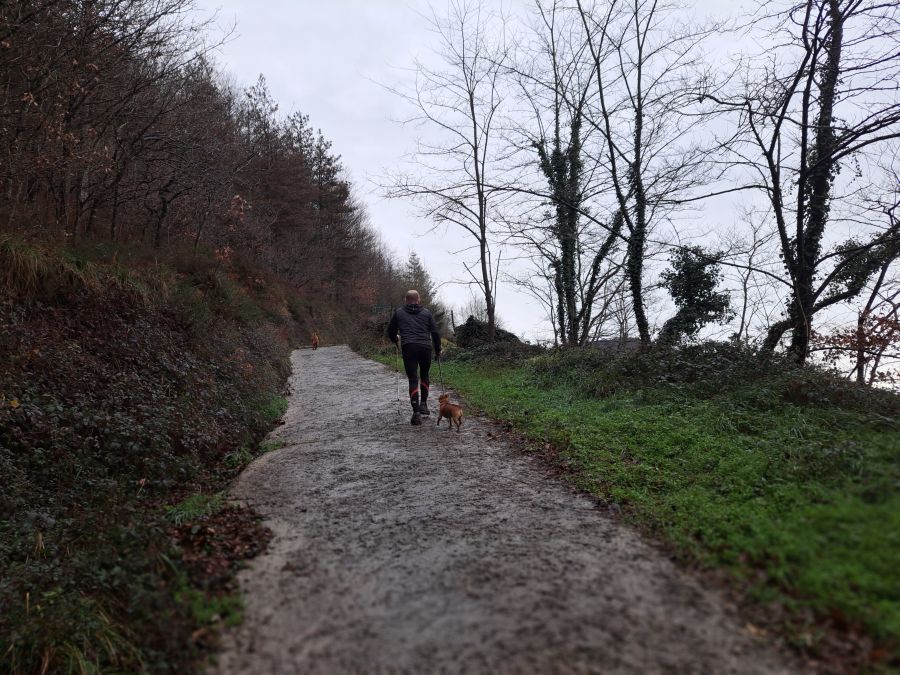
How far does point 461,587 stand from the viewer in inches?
118

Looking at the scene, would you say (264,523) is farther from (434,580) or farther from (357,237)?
(357,237)

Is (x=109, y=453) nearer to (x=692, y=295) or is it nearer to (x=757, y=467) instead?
(x=757, y=467)

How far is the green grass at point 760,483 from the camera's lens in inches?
108

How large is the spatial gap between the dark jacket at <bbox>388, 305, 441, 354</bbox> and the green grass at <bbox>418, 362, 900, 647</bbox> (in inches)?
73.8

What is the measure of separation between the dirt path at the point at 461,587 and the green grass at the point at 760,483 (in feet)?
1.36

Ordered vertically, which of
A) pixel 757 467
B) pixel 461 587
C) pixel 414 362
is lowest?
pixel 461 587

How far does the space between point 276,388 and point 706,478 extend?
30.0ft

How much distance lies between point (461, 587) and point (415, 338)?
4.96 metres

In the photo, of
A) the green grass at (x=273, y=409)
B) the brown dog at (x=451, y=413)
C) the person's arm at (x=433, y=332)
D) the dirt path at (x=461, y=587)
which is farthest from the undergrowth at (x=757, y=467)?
the green grass at (x=273, y=409)

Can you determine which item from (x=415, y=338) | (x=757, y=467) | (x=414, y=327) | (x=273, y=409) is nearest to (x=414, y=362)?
(x=415, y=338)

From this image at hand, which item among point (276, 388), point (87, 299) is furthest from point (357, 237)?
point (87, 299)

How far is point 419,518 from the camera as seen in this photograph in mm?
4125

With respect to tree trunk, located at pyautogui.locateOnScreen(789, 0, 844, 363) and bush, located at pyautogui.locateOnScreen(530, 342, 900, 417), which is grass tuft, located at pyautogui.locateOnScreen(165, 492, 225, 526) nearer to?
bush, located at pyautogui.locateOnScreen(530, 342, 900, 417)

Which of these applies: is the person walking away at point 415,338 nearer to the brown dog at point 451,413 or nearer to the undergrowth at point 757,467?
the brown dog at point 451,413
